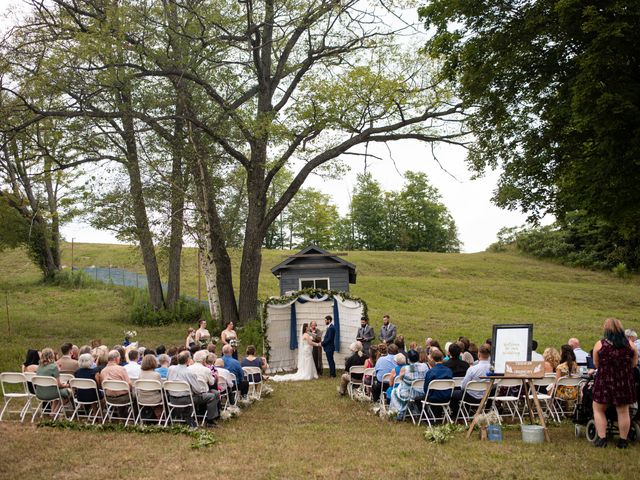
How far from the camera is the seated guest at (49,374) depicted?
9.85 m

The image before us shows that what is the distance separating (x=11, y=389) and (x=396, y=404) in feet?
27.8

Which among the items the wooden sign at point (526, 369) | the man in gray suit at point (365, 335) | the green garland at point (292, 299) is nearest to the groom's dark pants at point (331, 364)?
the man in gray suit at point (365, 335)

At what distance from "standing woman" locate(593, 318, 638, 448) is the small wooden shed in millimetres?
13790

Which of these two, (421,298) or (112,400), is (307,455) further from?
(421,298)

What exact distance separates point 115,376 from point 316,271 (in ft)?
40.2

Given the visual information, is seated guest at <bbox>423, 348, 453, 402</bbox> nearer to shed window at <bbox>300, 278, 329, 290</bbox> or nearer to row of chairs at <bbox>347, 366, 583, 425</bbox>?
row of chairs at <bbox>347, 366, 583, 425</bbox>

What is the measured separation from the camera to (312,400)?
1261cm

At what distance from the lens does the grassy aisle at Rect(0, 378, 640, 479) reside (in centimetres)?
682

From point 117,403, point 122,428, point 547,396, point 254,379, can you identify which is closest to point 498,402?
point 547,396

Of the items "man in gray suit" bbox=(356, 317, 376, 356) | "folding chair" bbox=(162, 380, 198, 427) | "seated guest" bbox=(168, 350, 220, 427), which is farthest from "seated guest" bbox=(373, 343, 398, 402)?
"man in gray suit" bbox=(356, 317, 376, 356)

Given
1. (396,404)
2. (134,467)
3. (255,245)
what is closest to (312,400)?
(396,404)

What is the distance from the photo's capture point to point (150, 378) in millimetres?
9609

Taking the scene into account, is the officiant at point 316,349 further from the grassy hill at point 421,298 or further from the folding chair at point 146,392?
the folding chair at point 146,392

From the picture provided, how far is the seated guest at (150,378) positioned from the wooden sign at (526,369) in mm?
4967
